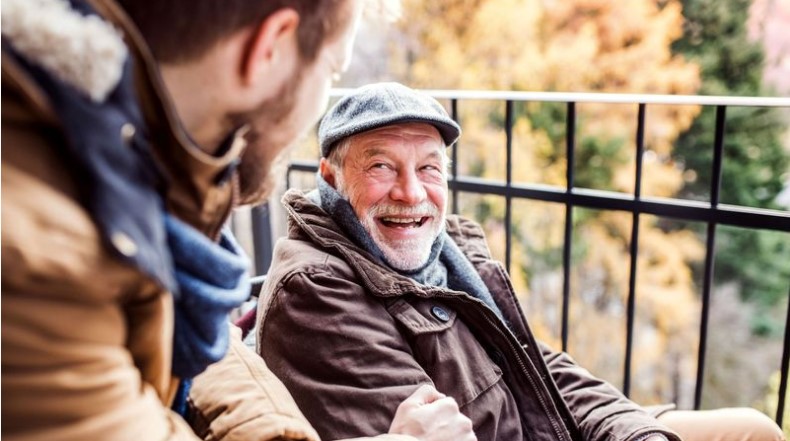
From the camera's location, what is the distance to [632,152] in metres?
10.1

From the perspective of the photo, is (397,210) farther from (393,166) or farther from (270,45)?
(270,45)

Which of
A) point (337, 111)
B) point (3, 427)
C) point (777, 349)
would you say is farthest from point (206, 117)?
point (777, 349)

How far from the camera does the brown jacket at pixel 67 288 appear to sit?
0.57 m

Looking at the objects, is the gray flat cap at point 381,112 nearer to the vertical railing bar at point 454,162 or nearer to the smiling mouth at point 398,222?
the smiling mouth at point 398,222

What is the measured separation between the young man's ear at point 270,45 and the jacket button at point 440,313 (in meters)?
1.03

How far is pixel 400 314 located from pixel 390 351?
0.41 ft

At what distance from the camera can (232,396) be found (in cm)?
102

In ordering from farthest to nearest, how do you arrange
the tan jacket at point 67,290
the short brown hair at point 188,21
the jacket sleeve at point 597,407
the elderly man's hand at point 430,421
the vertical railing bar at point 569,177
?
the vertical railing bar at point 569,177, the jacket sleeve at point 597,407, the elderly man's hand at point 430,421, the short brown hair at point 188,21, the tan jacket at point 67,290

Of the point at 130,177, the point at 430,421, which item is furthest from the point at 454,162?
the point at 130,177

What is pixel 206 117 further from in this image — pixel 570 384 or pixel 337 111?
pixel 570 384

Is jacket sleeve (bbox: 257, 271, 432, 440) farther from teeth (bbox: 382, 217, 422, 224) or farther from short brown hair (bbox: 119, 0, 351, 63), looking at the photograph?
short brown hair (bbox: 119, 0, 351, 63)

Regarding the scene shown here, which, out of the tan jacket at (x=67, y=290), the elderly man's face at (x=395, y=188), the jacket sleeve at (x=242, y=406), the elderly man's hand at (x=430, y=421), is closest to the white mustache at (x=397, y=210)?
the elderly man's face at (x=395, y=188)

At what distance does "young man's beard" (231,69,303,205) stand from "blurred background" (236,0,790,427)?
8601 mm

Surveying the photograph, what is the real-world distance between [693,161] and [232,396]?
35.3 feet
